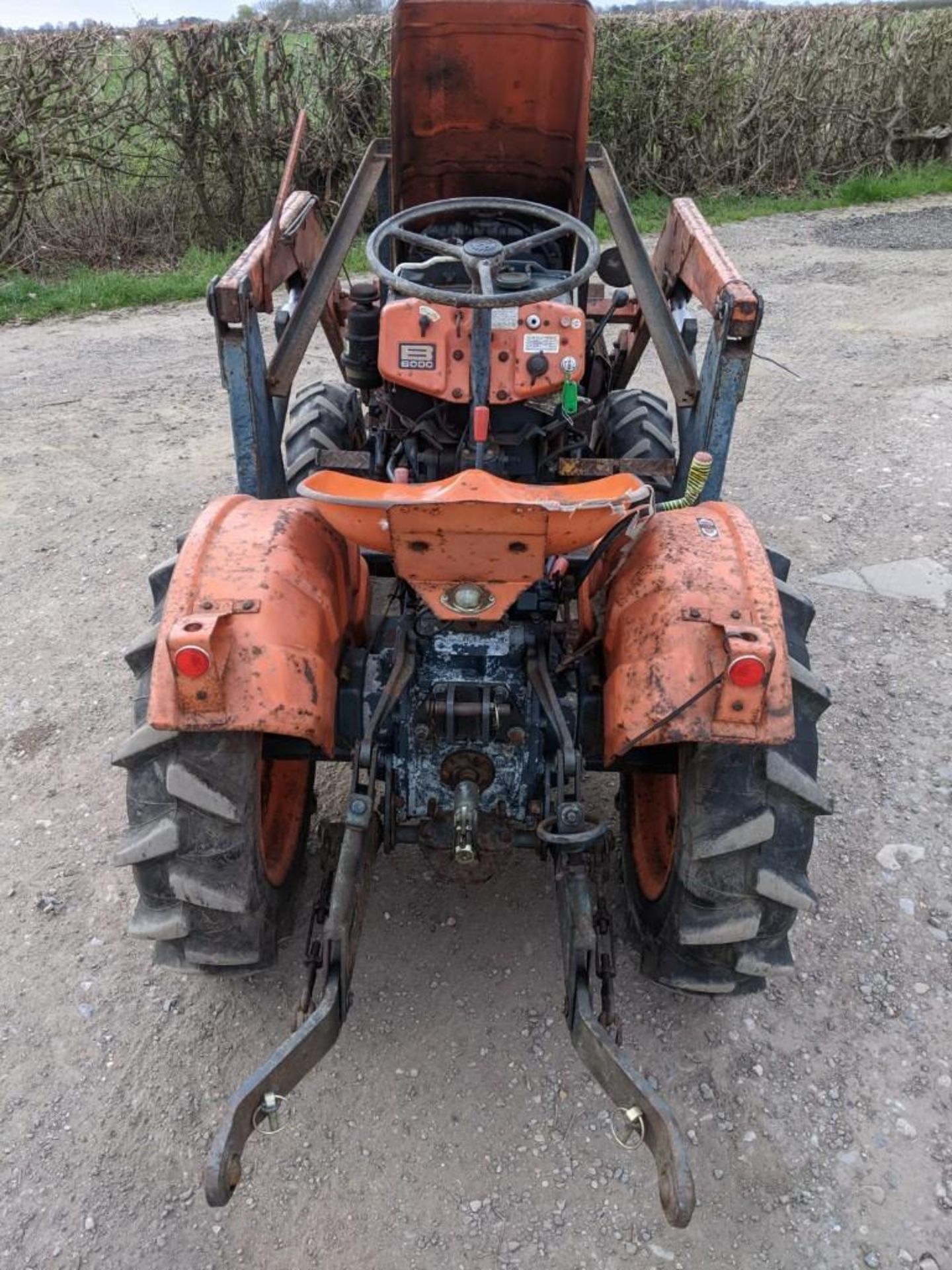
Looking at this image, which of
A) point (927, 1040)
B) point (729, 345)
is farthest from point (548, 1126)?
point (729, 345)

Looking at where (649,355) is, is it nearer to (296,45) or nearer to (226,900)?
(296,45)

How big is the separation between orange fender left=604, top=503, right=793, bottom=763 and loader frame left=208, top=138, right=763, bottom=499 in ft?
3.24

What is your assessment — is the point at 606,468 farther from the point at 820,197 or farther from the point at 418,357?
→ the point at 820,197

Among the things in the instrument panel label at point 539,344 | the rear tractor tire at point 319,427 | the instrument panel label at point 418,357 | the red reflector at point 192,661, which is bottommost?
the rear tractor tire at point 319,427

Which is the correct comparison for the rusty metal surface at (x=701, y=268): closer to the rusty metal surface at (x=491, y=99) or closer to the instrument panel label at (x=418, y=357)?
the rusty metal surface at (x=491, y=99)

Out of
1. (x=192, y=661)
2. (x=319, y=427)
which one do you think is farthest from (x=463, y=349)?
(x=319, y=427)

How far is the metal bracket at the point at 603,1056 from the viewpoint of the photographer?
5.02 feet

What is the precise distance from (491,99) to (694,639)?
7.93 ft

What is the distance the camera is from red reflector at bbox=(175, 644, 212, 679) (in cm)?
186

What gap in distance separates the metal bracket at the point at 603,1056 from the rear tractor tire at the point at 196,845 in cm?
68

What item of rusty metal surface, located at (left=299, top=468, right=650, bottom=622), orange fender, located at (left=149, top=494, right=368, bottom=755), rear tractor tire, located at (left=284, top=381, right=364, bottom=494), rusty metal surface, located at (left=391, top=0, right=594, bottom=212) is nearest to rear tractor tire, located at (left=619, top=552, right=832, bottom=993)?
rusty metal surface, located at (left=299, top=468, right=650, bottom=622)

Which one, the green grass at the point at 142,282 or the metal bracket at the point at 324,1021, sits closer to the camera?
the metal bracket at the point at 324,1021

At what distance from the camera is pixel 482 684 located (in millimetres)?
2207

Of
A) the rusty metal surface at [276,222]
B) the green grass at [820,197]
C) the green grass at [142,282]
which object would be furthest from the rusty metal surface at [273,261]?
the green grass at [820,197]
